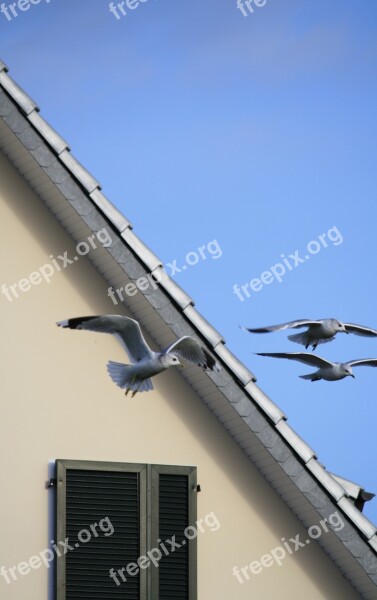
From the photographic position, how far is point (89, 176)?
72.0 feet

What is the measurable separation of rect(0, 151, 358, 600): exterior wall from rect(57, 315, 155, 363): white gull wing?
1.24ft

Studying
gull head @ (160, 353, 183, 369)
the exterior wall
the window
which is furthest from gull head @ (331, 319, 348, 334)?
gull head @ (160, 353, 183, 369)

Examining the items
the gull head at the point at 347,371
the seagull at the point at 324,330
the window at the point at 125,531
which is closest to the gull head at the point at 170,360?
the window at the point at 125,531

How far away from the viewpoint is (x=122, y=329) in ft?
71.7

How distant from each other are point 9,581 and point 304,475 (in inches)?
122

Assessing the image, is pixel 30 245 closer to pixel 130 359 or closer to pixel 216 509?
pixel 130 359

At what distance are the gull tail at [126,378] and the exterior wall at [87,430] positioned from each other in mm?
227

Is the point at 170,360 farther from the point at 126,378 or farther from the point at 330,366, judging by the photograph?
the point at 330,366

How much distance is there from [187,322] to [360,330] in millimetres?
4909

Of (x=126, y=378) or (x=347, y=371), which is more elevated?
(x=347, y=371)

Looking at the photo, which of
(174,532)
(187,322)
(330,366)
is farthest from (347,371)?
(174,532)

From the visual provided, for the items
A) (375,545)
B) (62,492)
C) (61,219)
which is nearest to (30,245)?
(61,219)

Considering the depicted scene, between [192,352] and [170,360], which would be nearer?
[192,352]

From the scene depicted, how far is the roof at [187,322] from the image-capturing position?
21875 mm
